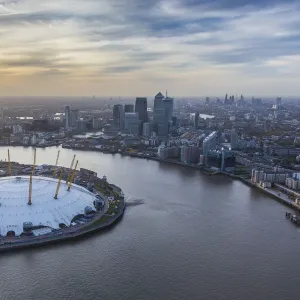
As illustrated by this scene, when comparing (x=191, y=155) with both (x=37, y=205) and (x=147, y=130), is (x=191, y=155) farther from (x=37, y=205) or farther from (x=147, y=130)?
(x=37, y=205)

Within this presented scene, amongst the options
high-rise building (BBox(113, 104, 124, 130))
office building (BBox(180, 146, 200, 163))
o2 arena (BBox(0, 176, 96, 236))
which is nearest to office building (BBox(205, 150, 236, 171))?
office building (BBox(180, 146, 200, 163))

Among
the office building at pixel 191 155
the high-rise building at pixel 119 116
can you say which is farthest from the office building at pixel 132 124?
the office building at pixel 191 155

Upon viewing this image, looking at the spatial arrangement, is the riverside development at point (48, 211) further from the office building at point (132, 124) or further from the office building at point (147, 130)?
the office building at point (132, 124)

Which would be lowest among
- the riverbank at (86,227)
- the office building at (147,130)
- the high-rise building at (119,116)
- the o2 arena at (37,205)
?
the riverbank at (86,227)

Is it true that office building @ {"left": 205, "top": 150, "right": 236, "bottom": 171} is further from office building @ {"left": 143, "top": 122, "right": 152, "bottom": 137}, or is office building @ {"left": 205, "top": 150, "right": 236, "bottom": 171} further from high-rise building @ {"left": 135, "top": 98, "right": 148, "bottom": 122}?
high-rise building @ {"left": 135, "top": 98, "right": 148, "bottom": 122}

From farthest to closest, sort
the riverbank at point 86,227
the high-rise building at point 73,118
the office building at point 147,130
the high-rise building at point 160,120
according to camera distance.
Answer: the high-rise building at point 73,118, the high-rise building at point 160,120, the office building at point 147,130, the riverbank at point 86,227

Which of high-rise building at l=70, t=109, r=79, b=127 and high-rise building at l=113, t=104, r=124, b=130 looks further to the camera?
high-rise building at l=70, t=109, r=79, b=127

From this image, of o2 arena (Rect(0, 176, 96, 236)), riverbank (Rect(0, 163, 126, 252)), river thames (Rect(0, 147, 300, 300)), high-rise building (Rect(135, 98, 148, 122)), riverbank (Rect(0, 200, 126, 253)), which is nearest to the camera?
river thames (Rect(0, 147, 300, 300))
